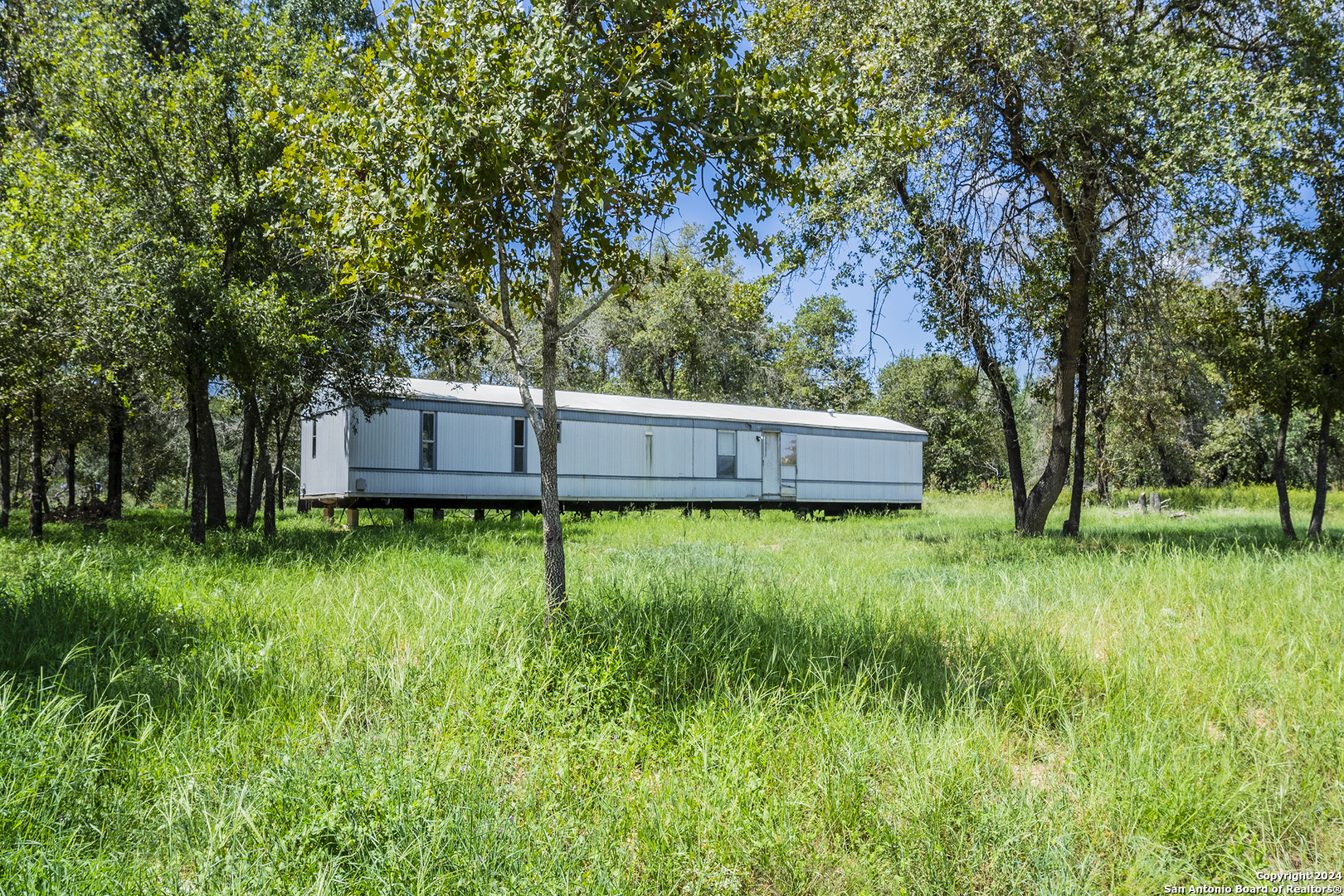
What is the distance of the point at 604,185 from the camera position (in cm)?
398

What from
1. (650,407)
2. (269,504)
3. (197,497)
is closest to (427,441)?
(269,504)

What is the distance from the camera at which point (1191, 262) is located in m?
9.91

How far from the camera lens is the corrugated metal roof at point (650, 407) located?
15.9 m

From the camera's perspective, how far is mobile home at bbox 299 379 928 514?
1510 centimetres

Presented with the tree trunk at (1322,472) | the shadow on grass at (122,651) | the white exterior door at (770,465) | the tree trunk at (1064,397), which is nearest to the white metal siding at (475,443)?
the white exterior door at (770,465)

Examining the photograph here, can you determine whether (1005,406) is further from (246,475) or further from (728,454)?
(246,475)

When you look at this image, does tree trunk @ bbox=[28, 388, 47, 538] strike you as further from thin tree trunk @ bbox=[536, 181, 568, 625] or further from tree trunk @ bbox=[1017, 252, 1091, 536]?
Result: tree trunk @ bbox=[1017, 252, 1091, 536]

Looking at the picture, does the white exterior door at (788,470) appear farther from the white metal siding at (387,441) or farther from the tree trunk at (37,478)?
the tree trunk at (37,478)

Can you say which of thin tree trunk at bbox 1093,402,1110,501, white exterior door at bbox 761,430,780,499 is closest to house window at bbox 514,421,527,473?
white exterior door at bbox 761,430,780,499

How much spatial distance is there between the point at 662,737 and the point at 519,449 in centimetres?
1363

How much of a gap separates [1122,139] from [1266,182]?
172cm

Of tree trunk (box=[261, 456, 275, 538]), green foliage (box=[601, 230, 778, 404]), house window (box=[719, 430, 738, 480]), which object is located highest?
green foliage (box=[601, 230, 778, 404])

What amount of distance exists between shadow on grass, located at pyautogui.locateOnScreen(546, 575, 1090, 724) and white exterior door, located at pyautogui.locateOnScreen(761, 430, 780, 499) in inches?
580

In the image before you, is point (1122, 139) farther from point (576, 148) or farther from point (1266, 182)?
point (576, 148)
